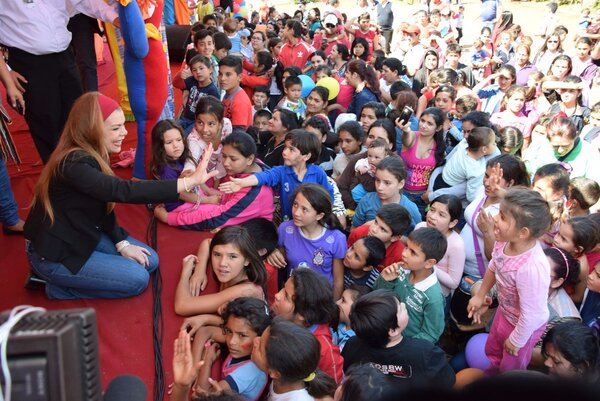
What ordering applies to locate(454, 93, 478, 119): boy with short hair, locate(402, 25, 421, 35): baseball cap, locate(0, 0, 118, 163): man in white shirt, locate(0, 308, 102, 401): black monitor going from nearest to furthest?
1. locate(0, 308, 102, 401): black monitor
2. locate(0, 0, 118, 163): man in white shirt
3. locate(454, 93, 478, 119): boy with short hair
4. locate(402, 25, 421, 35): baseball cap

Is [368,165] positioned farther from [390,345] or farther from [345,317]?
[390,345]

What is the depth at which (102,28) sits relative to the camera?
432cm

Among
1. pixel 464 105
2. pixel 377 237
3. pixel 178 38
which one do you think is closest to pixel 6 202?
pixel 377 237

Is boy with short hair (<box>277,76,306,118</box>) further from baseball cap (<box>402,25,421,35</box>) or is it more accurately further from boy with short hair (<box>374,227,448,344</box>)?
baseball cap (<box>402,25,421,35</box>)

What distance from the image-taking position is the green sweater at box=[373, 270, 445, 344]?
2.48 metres

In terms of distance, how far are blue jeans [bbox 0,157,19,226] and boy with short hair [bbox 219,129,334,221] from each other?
1.30 meters

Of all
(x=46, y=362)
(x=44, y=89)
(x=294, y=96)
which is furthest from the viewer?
(x=294, y=96)

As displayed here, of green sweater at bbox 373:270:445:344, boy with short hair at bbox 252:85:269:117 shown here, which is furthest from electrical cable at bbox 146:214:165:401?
boy with short hair at bbox 252:85:269:117

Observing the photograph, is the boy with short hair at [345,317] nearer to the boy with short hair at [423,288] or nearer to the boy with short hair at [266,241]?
the boy with short hair at [423,288]

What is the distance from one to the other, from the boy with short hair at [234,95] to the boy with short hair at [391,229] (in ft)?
5.61

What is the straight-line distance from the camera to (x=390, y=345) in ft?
7.03

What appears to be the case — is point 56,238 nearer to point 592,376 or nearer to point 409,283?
point 409,283

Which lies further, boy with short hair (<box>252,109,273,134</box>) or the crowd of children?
boy with short hair (<box>252,109,273,134</box>)

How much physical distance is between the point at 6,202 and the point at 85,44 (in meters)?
1.65
